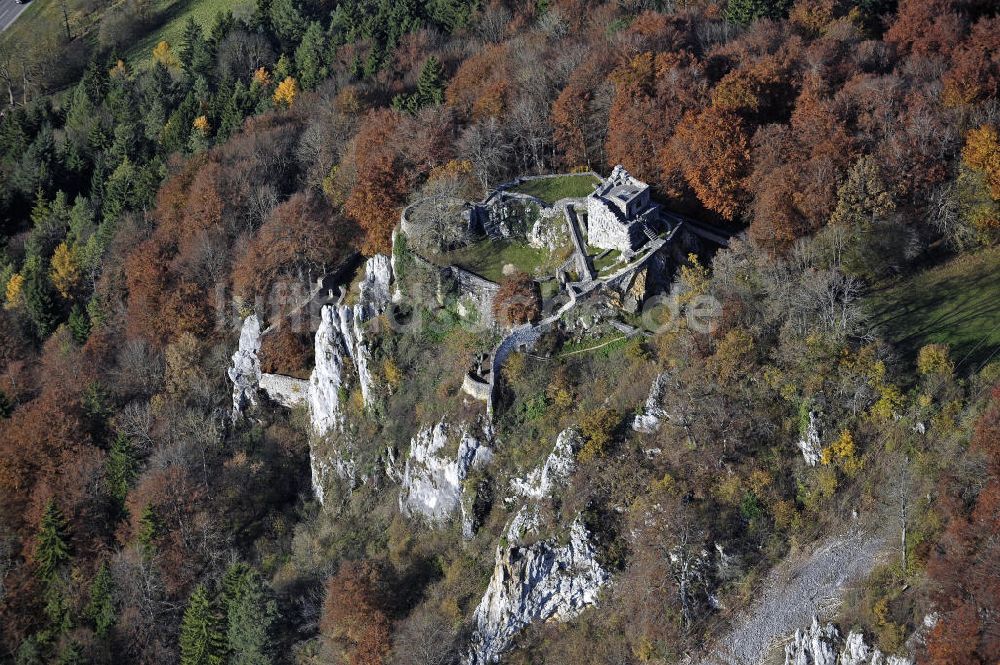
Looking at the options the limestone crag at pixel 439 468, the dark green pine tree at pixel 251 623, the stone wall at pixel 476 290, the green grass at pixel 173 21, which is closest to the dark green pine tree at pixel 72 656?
the dark green pine tree at pixel 251 623

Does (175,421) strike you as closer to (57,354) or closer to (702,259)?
(57,354)

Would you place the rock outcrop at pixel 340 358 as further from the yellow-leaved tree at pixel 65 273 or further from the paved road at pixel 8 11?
the paved road at pixel 8 11

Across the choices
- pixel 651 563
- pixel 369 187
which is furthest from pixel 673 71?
pixel 651 563

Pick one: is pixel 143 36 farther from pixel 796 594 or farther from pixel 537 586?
pixel 796 594

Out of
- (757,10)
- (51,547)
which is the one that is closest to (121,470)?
(51,547)

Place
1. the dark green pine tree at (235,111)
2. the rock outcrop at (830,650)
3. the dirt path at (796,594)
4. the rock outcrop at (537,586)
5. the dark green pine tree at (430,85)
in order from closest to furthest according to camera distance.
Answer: the rock outcrop at (830,650)
the dirt path at (796,594)
the rock outcrop at (537,586)
the dark green pine tree at (430,85)
the dark green pine tree at (235,111)

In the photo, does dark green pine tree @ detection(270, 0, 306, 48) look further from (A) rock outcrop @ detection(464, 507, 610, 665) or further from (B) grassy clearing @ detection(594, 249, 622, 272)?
(A) rock outcrop @ detection(464, 507, 610, 665)
